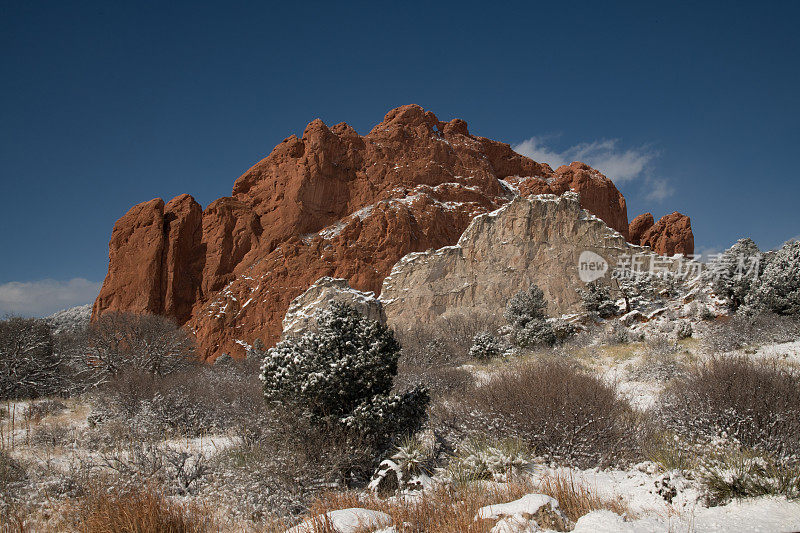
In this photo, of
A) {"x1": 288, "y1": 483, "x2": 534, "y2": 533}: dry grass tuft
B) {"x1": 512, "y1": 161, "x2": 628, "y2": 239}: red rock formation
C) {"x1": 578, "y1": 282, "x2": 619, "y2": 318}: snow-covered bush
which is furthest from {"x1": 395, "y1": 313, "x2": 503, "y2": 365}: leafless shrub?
{"x1": 512, "y1": 161, "x2": 628, "y2": 239}: red rock formation

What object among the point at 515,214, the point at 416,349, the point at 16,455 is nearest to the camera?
the point at 16,455

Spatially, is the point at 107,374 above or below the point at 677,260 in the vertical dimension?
below

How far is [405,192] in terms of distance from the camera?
6300cm

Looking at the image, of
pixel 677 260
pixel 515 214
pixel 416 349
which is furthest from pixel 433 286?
pixel 677 260

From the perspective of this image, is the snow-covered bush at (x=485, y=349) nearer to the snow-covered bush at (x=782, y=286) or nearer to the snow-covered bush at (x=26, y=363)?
the snow-covered bush at (x=782, y=286)

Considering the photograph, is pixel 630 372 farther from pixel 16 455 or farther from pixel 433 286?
pixel 433 286

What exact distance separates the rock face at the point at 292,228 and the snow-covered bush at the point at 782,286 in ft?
128

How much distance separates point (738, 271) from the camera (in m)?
21.9

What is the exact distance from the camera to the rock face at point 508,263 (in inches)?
1474

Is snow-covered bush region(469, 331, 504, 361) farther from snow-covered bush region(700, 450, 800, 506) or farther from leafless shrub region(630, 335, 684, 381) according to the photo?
snow-covered bush region(700, 450, 800, 506)

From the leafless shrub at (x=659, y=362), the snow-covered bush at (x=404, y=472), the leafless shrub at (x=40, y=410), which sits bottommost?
the snow-covered bush at (x=404, y=472)

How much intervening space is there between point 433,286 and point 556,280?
10.9 m

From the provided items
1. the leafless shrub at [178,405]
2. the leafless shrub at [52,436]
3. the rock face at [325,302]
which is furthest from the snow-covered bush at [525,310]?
the leafless shrub at [52,436]

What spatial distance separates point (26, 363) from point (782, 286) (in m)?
34.2
